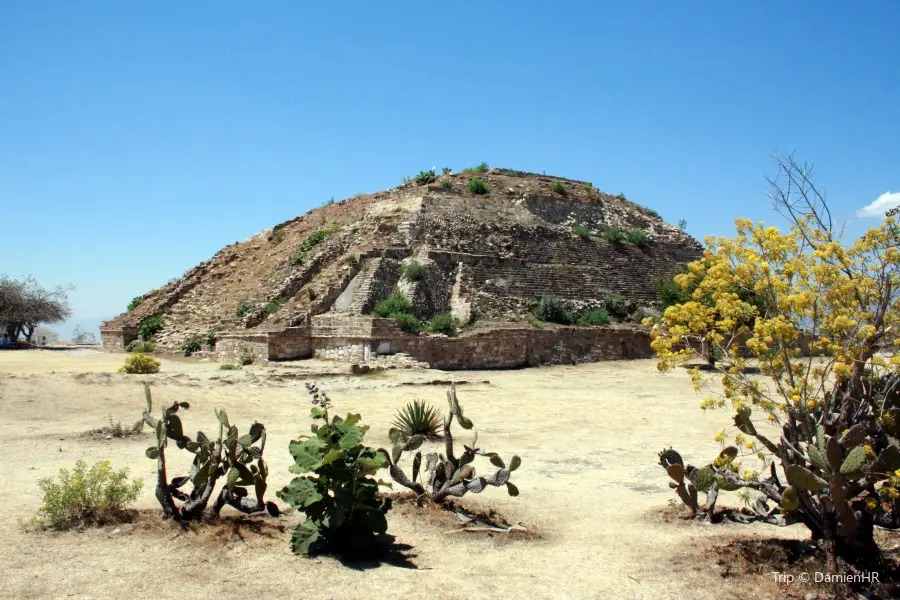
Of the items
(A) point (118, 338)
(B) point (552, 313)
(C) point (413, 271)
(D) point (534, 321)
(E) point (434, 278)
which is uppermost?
(C) point (413, 271)

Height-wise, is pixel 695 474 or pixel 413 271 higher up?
pixel 413 271

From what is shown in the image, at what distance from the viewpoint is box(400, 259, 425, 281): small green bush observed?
20.9 metres

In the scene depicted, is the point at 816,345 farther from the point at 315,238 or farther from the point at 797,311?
the point at 315,238

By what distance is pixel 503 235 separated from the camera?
24531mm

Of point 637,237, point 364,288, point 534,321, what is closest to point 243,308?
point 364,288

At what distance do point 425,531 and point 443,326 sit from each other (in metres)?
14.3

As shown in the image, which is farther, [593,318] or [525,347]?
[593,318]

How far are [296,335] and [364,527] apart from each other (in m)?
14.8

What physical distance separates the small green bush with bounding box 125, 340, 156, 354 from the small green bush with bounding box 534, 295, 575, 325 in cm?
1219

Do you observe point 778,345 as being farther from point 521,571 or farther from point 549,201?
point 549,201

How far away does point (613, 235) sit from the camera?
27547 mm

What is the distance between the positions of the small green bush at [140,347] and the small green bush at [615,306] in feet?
48.9

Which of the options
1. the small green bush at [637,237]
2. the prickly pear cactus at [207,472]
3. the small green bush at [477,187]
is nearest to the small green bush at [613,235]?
the small green bush at [637,237]

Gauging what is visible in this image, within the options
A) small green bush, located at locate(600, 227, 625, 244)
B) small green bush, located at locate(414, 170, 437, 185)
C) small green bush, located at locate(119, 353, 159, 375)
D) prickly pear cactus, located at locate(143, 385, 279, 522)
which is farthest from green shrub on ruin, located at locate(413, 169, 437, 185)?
prickly pear cactus, located at locate(143, 385, 279, 522)
